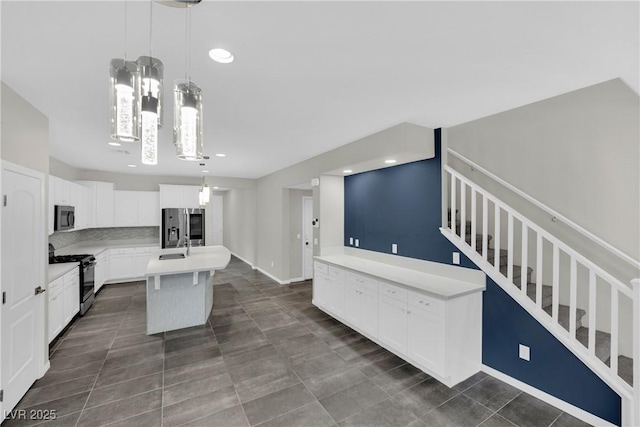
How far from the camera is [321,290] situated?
181 inches

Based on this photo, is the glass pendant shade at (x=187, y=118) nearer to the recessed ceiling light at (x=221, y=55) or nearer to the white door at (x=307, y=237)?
the recessed ceiling light at (x=221, y=55)

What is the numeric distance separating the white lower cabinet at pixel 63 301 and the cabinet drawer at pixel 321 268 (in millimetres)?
3512

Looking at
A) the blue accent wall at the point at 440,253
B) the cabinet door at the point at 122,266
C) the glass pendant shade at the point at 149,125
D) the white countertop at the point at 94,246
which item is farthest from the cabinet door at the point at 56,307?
the blue accent wall at the point at 440,253

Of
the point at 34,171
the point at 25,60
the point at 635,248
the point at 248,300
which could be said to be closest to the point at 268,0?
the point at 25,60

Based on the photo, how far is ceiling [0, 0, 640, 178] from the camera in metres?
1.39

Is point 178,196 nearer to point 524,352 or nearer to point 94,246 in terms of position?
point 94,246

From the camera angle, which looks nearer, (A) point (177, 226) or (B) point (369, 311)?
(B) point (369, 311)

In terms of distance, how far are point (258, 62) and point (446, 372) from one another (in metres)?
3.15

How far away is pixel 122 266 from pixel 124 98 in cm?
666

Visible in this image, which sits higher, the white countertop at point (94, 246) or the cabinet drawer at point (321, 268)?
the white countertop at point (94, 246)

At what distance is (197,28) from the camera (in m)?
1.51

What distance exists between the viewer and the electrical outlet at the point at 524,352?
2562 millimetres

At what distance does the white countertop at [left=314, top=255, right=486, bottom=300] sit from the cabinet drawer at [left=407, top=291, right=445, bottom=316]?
7 cm

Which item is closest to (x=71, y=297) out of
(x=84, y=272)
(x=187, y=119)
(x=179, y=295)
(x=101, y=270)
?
(x=84, y=272)
